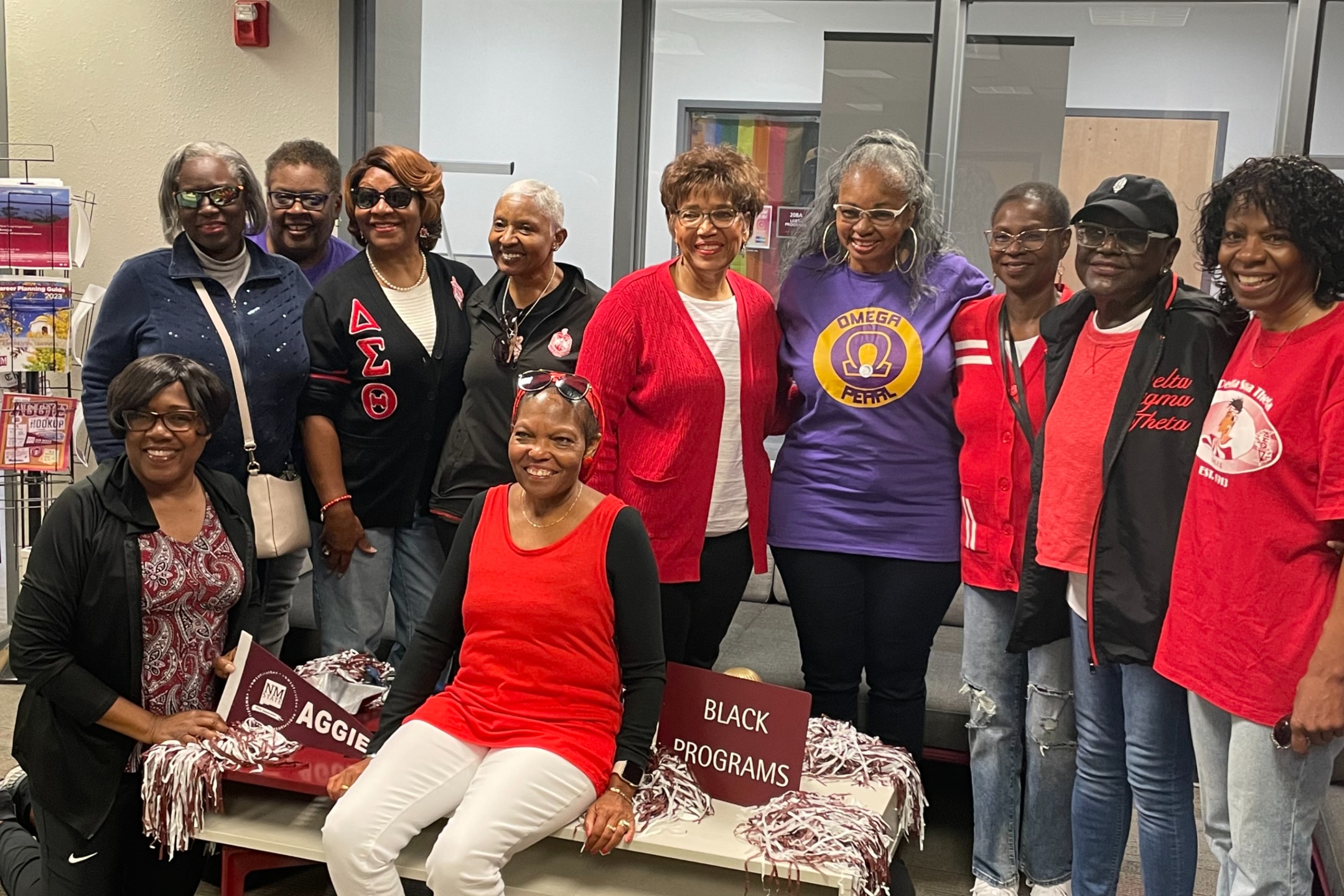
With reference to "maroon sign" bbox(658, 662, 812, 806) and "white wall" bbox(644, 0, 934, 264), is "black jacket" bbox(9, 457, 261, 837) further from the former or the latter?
A: "white wall" bbox(644, 0, 934, 264)

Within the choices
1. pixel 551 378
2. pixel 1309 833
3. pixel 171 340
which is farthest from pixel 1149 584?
pixel 171 340

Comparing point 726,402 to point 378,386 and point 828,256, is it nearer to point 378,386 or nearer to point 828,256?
point 828,256

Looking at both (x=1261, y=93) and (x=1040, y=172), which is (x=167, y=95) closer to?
(x=1040, y=172)

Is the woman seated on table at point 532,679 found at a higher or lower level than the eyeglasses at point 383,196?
lower

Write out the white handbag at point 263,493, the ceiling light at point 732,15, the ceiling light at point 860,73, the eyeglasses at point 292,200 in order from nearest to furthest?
the white handbag at point 263,493 → the eyeglasses at point 292,200 → the ceiling light at point 860,73 → the ceiling light at point 732,15

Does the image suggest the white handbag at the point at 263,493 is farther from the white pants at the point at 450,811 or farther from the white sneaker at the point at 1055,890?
the white sneaker at the point at 1055,890

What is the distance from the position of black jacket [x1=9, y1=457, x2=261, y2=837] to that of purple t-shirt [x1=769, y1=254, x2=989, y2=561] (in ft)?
4.57

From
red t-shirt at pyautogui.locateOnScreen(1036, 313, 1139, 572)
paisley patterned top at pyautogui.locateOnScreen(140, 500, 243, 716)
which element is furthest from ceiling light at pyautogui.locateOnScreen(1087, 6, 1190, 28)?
paisley patterned top at pyautogui.locateOnScreen(140, 500, 243, 716)

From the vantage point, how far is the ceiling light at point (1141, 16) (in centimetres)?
397

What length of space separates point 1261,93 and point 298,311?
126 inches

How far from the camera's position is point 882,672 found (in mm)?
2664

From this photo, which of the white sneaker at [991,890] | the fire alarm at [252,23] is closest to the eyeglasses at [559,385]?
the white sneaker at [991,890]

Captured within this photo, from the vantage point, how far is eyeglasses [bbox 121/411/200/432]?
230 centimetres

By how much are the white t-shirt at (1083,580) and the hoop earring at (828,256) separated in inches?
22.2
